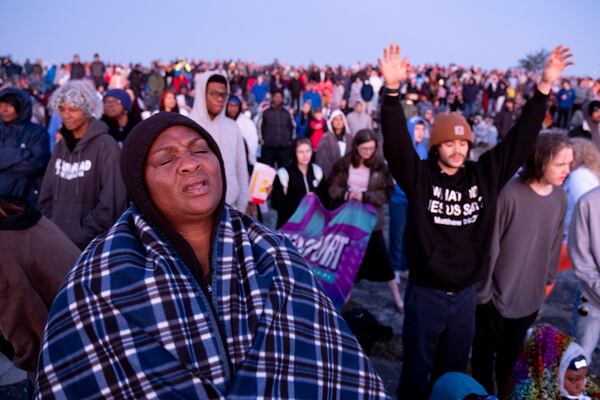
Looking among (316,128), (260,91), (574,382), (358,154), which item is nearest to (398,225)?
(358,154)

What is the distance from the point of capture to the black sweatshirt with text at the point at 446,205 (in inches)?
115

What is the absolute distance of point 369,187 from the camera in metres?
5.18

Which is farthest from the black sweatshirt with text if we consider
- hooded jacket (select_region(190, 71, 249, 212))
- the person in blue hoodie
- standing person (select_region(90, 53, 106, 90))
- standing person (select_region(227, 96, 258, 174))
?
standing person (select_region(90, 53, 106, 90))

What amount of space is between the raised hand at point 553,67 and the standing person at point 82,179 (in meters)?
3.15

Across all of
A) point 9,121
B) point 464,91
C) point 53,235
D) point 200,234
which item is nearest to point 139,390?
point 200,234

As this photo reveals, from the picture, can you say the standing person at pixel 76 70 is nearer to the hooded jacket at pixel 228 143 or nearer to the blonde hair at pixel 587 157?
the hooded jacket at pixel 228 143

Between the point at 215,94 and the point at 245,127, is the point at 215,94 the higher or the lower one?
the higher one

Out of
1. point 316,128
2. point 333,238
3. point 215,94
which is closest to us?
point 215,94

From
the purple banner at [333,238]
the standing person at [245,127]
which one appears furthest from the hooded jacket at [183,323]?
the standing person at [245,127]

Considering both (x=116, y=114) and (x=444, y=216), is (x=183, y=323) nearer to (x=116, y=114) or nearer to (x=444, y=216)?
(x=444, y=216)

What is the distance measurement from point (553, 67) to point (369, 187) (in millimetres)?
2314

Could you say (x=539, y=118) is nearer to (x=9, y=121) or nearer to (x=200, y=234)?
(x=200, y=234)

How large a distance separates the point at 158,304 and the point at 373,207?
373 centimetres

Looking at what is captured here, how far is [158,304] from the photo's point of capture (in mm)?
1583
